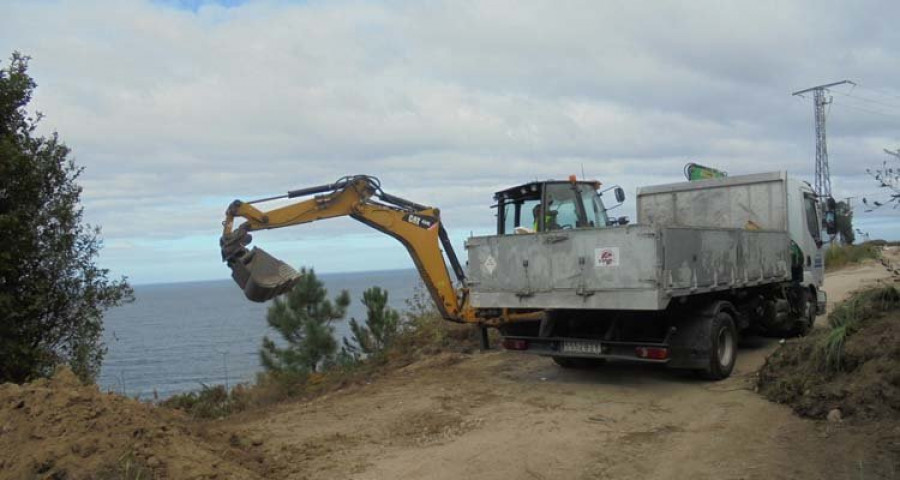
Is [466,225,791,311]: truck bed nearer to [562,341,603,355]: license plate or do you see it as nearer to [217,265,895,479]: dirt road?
[562,341,603,355]: license plate

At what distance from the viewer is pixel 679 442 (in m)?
7.29

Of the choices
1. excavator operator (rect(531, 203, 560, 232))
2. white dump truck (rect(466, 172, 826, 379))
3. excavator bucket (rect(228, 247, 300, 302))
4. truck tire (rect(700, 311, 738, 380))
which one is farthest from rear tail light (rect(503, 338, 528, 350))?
excavator bucket (rect(228, 247, 300, 302))

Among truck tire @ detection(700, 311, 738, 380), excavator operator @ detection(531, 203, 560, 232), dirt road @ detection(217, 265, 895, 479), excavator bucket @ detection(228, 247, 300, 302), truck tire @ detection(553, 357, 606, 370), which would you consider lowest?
dirt road @ detection(217, 265, 895, 479)

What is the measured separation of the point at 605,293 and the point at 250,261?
509 cm

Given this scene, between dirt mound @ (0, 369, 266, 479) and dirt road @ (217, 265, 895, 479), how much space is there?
2.53 feet

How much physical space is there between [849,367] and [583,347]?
9.91 ft

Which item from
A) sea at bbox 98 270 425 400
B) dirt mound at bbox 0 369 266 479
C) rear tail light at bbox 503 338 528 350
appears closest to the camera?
dirt mound at bbox 0 369 266 479

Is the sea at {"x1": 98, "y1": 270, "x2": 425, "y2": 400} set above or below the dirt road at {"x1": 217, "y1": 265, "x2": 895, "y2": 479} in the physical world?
below

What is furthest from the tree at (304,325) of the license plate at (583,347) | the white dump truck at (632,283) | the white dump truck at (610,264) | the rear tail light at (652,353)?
the rear tail light at (652,353)

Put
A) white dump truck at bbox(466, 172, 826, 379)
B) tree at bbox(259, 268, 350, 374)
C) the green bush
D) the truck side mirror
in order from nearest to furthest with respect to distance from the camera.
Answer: the green bush
white dump truck at bbox(466, 172, 826, 379)
the truck side mirror
tree at bbox(259, 268, 350, 374)

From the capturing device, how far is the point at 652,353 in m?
9.23

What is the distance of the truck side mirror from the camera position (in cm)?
1473

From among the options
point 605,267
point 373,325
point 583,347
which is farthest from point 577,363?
point 373,325

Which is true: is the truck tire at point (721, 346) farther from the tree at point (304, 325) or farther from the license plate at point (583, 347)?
the tree at point (304, 325)
